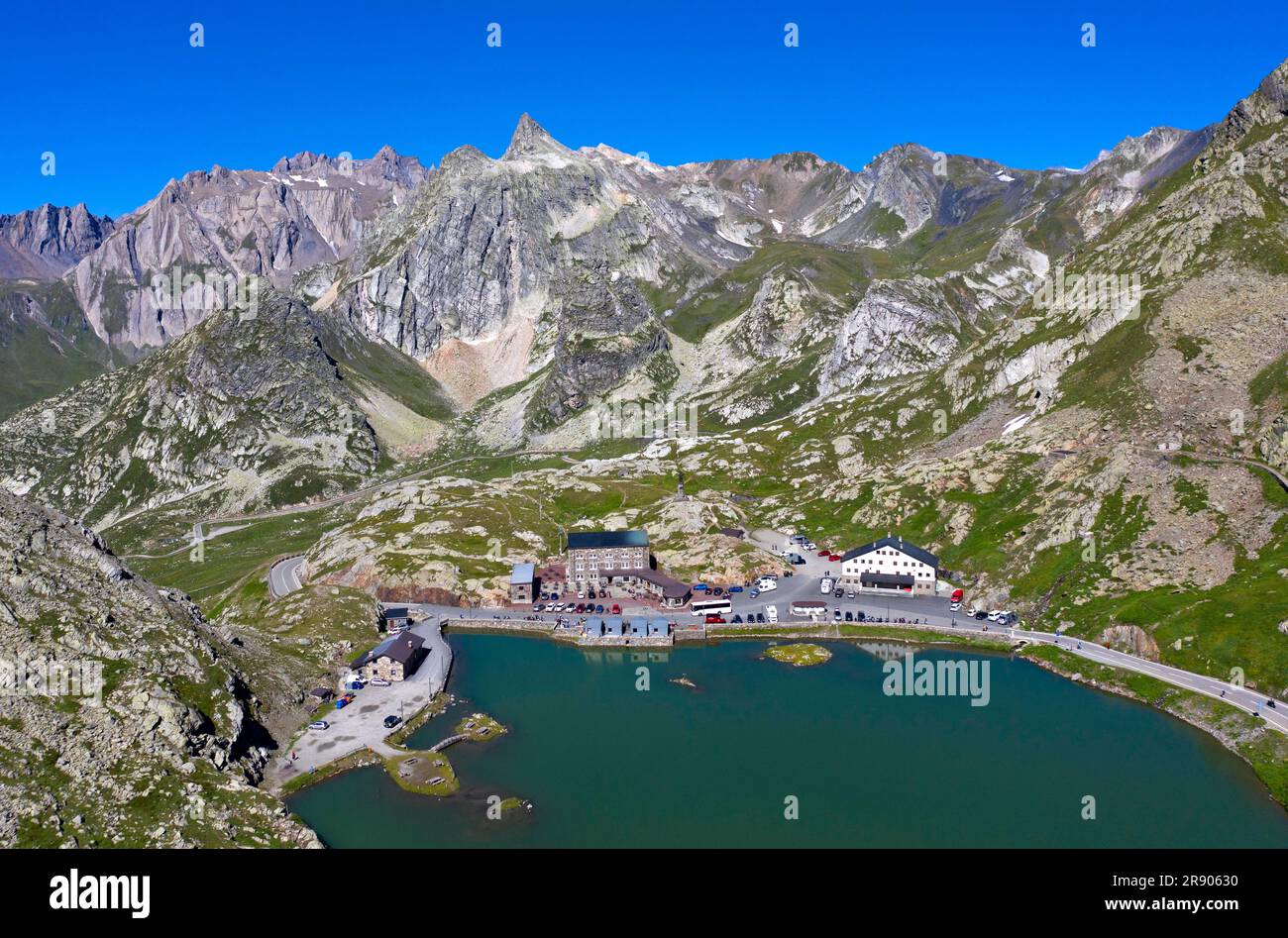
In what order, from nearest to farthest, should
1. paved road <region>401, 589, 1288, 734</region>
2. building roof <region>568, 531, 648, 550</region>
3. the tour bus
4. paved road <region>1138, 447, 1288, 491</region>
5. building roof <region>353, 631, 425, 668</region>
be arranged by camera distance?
1. paved road <region>401, 589, 1288, 734</region>
2. building roof <region>353, 631, 425, 668</region>
3. paved road <region>1138, 447, 1288, 491</region>
4. the tour bus
5. building roof <region>568, 531, 648, 550</region>

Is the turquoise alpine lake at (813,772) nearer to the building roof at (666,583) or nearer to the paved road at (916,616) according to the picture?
the paved road at (916,616)

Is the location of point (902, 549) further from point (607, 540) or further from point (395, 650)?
point (395, 650)

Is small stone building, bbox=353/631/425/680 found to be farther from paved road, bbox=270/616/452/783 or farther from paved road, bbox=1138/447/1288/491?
paved road, bbox=1138/447/1288/491

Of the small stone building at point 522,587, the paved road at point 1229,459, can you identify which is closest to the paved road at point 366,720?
the small stone building at point 522,587

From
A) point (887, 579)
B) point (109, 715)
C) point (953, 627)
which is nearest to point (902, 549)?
point (887, 579)

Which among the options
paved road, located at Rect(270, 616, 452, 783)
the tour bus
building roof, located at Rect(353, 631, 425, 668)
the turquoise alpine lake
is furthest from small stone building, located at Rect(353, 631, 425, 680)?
the tour bus
